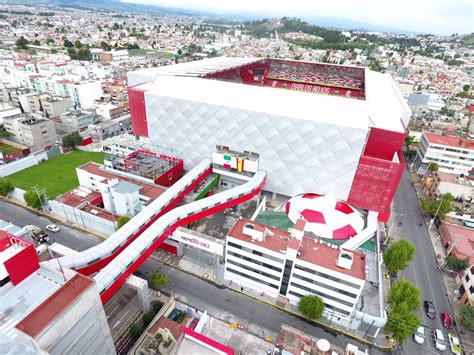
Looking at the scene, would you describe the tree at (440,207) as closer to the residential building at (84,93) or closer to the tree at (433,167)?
the tree at (433,167)

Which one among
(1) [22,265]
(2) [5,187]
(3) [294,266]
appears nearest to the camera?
(1) [22,265]

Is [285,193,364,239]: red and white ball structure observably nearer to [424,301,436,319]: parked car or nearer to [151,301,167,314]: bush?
[424,301,436,319]: parked car

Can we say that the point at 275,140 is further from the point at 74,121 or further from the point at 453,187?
the point at 74,121

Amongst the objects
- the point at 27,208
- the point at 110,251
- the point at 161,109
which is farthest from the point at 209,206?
the point at 27,208

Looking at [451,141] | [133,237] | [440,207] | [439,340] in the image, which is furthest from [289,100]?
[451,141]

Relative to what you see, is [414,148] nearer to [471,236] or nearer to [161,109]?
[471,236]

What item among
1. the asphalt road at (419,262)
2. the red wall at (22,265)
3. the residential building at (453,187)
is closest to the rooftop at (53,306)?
the red wall at (22,265)
